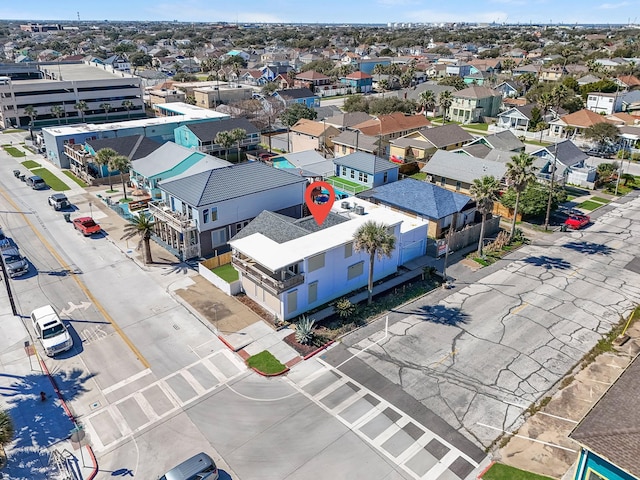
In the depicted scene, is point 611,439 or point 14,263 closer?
point 611,439

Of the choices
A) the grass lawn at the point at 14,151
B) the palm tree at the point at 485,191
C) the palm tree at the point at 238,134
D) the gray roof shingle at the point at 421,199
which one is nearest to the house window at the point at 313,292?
the gray roof shingle at the point at 421,199

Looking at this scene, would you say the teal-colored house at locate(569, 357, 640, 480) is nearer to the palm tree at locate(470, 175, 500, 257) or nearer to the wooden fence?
the palm tree at locate(470, 175, 500, 257)

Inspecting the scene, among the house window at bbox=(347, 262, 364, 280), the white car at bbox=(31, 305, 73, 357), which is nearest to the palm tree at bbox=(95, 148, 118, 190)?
the white car at bbox=(31, 305, 73, 357)

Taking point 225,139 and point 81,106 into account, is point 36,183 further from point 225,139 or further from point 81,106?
point 81,106

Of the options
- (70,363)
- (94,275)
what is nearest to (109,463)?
(70,363)

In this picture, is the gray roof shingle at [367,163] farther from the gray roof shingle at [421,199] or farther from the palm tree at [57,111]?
the palm tree at [57,111]

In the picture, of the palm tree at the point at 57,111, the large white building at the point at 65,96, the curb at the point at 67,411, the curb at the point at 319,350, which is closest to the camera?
the curb at the point at 67,411

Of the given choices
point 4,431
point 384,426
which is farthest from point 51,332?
point 384,426
